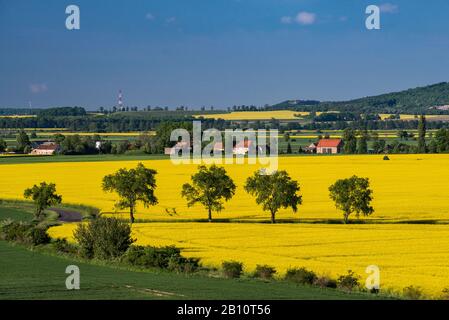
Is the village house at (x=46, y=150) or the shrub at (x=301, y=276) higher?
the village house at (x=46, y=150)

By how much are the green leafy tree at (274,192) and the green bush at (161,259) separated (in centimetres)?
1831

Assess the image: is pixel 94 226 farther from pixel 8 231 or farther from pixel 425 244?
pixel 425 244

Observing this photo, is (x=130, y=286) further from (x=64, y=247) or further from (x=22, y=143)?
(x=22, y=143)

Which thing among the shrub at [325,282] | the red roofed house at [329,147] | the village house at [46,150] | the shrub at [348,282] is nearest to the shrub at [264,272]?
the shrub at [325,282]

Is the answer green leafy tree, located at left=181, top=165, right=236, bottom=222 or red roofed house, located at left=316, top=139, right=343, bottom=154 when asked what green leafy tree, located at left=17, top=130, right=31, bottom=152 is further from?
green leafy tree, located at left=181, top=165, right=236, bottom=222

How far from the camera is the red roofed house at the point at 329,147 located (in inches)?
5408

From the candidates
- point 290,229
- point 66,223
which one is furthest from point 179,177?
point 290,229

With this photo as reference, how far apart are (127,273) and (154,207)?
30233mm

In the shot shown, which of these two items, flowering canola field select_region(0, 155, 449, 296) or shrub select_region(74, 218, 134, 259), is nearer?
flowering canola field select_region(0, 155, 449, 296)

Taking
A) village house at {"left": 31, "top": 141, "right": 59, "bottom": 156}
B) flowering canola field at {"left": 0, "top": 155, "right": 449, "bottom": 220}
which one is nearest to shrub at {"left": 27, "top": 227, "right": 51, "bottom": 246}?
flowering canola field at {"left": 0, "top": 155, "right": 449, "bottom": 220}

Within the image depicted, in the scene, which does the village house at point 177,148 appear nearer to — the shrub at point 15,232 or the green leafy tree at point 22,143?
the green leafy tree at point 22,143

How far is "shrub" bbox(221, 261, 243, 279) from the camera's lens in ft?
111

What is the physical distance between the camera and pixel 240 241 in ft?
146

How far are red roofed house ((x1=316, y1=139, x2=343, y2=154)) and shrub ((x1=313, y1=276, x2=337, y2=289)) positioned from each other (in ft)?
345
